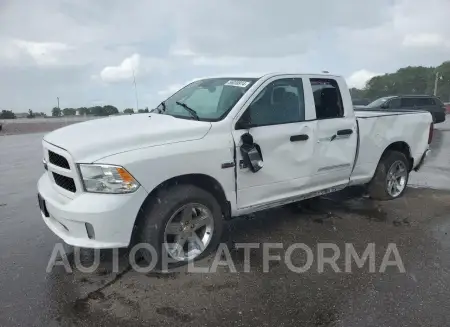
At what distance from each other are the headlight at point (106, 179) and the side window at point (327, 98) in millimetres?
2466

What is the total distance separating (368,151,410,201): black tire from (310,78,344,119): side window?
131cm

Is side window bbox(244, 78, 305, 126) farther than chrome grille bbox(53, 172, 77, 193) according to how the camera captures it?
Yes

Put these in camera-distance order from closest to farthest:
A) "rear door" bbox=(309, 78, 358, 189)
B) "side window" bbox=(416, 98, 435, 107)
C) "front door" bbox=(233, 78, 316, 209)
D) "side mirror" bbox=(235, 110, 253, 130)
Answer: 1. "side mirror" bbox=(235, 110, 253, 130)
2. "front door" bbox=(233, 78, 316, 209)
3. "rear door" bbox=(309, 78, 358, 189)
4. "side window" bbox=(416, 98, 435, 107)

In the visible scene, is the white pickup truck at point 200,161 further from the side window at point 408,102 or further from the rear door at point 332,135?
the side window at point 408,102

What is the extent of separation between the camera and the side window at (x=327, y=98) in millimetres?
4531

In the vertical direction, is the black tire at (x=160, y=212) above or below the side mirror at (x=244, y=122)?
below

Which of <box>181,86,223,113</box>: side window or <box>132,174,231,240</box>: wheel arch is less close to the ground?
<box>181,86,223,113</box>: side window

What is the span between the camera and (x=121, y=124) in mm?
3785

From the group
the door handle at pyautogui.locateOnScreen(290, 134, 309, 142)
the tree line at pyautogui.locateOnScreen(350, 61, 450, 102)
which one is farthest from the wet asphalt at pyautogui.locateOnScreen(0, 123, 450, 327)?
the tree line at pyautogui.locateOnScreen(350, 61, 450, 102)

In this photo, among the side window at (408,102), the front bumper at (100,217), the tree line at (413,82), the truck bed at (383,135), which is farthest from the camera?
the tree line at (413,82)

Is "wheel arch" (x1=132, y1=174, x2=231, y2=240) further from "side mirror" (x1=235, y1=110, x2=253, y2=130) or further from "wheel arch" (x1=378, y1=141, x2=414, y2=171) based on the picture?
"wheel arch" (x1=378, y1=141, x2=414, y2=171)

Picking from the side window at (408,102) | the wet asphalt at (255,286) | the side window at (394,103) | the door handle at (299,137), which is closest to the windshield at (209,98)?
the door handle at (299,137)

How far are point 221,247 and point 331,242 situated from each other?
1241 mm

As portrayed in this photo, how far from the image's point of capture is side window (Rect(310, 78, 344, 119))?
4.53 meters
